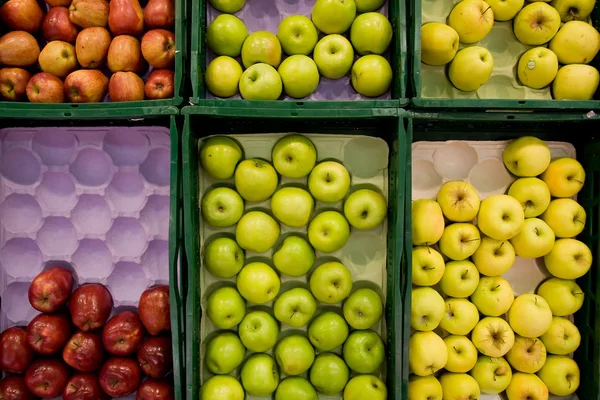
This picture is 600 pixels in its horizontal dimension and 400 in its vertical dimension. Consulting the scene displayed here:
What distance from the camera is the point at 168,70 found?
1679 mm

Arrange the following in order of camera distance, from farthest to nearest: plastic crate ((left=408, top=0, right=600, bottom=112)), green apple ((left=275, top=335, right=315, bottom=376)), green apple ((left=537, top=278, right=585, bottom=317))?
green apple ((left=537, top=278, right=585, bottom=317))
green apple ((left=275, top=335, right=315, bottom=376))
plastic crate ((left=408, top=0, right=600, bottom=112))

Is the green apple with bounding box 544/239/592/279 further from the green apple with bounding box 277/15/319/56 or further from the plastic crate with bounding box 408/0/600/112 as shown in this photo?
the green apple with bounding box 277/15/319/56

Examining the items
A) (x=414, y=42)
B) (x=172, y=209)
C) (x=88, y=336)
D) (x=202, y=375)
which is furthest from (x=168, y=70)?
(x=202, y=375)

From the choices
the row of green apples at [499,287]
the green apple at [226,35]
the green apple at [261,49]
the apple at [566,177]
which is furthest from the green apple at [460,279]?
the green apple at [226,35]

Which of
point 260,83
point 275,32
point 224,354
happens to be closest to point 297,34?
point 275,32

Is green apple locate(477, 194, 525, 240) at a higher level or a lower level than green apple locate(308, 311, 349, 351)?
higher

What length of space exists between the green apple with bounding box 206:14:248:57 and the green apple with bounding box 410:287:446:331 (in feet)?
4.04

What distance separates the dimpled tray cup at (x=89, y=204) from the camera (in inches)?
70.4

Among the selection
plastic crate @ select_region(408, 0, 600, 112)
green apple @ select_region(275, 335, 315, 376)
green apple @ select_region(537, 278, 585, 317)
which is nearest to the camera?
plastic crate @ select_region(408, 0, 600, 112)

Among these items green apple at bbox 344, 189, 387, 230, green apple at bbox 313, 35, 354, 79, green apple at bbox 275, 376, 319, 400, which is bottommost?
green apple at bbox 275, 376, 319, 400

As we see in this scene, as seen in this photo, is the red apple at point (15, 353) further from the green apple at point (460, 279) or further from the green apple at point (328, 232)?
the green apple at point (460, 279)

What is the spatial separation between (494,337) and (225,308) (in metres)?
1.08

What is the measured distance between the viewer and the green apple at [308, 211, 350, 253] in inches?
65.9

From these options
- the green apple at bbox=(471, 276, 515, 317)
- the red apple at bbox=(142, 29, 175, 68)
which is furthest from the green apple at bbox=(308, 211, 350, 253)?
the red apple at bbox=(142, 29, 175, 68)
